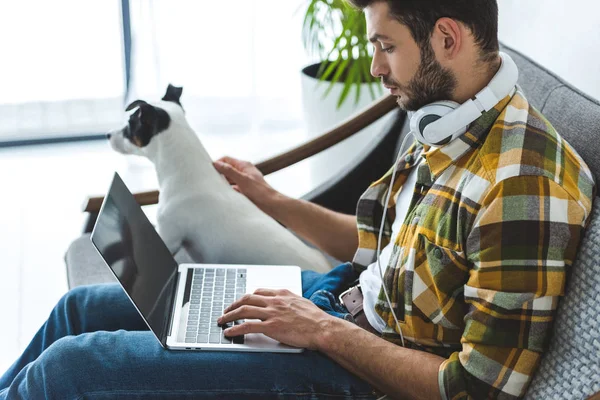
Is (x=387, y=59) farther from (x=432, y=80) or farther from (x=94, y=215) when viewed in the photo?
(x=94, y=215)

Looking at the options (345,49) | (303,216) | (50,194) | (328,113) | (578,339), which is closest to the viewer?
(578,339)

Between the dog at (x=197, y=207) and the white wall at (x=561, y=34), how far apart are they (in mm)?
774

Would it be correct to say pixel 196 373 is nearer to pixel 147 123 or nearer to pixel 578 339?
pixel 578 339

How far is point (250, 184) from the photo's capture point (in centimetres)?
197

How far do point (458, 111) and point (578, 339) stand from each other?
41 cm

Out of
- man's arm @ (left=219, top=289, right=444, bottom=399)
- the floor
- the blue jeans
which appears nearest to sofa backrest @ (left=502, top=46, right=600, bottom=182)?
man's arm @ (left=219, top=289, right=444, bottom=399)

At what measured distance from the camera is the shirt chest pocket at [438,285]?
1.22 m

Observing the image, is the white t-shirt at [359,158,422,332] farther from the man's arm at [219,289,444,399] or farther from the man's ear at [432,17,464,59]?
the man's ear at [432,17,464,59]

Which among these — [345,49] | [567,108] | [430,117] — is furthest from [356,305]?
[345,49]

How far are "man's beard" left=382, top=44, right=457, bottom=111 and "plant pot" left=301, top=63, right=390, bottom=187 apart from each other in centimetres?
162

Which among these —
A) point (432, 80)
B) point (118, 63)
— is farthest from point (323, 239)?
point (118, 63)

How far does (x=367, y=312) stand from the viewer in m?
1.46

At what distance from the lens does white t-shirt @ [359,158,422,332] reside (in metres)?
1.44

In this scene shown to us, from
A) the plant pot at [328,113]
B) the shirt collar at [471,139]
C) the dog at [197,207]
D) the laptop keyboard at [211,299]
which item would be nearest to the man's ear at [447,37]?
the shirt collar at [471,139]
